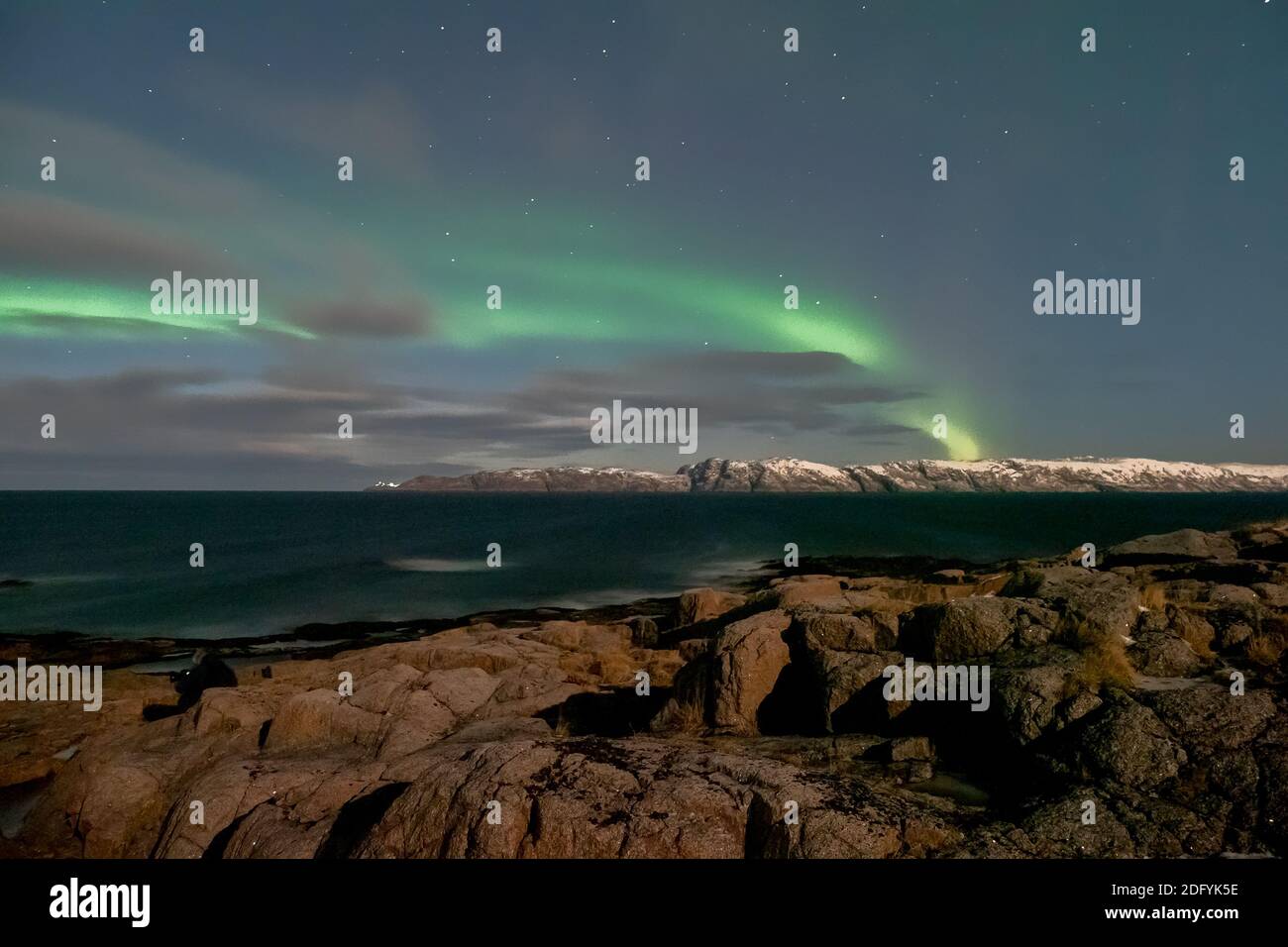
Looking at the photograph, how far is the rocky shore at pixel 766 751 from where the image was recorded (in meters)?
8.02

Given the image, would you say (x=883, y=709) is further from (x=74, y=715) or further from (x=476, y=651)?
(x=74, y=715)

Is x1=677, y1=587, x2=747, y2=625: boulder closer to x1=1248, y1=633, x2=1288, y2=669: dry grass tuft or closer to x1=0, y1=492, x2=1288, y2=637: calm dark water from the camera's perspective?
x1=0, y1=492, x2=1288, y2=637: calm dark water

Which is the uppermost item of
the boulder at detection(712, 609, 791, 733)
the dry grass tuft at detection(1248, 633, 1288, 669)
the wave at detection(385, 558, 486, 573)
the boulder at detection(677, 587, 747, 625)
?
the dry grass tuft at detection(1248, 633, 1288, 669)

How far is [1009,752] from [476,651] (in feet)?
63.6

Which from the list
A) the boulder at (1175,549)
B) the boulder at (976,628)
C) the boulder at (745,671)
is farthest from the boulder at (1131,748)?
the boulder at (1175,549)

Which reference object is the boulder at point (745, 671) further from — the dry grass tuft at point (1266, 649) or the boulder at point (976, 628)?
the dry grass tuft at point (1266, 649)

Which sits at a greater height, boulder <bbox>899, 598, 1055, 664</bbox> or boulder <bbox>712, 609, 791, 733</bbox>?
boulder <bbox>899, 598, 1055, 664</bbox>

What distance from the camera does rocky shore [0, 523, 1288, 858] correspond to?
26.3 ft

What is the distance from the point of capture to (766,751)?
1191cm

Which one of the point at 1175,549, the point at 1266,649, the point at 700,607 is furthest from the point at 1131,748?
the point at 1175,549

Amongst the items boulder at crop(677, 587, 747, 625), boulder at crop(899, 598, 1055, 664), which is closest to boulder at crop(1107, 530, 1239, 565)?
boulder at crop(677, 587, 747, 625)

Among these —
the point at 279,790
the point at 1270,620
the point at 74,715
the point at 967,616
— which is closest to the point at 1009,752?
the point at 967,616

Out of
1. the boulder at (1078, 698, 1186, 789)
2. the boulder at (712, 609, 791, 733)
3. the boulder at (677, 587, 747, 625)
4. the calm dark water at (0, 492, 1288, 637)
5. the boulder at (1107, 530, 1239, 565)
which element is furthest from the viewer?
the calm dark water at (0, 492, 1288, 637)
